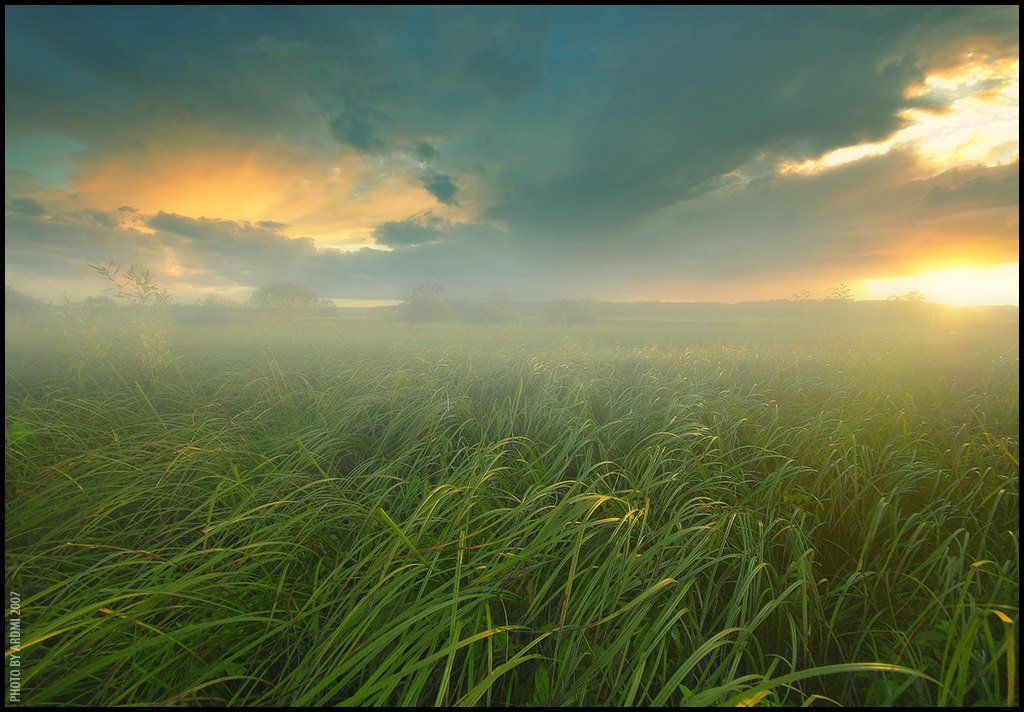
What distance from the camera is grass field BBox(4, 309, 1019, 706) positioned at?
4.67 ft

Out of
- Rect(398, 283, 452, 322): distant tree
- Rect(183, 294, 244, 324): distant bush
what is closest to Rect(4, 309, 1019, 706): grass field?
Rect(183, 294, 244, 324): distant bush

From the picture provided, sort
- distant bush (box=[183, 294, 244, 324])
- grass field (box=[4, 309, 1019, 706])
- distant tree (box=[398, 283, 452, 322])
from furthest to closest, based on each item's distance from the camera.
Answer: distant tree (box=[398, 283, 452, 322]) < distant bush (box=[183, 294, 244, 324]) < grass field (box=[4, 309, 1019, 706])

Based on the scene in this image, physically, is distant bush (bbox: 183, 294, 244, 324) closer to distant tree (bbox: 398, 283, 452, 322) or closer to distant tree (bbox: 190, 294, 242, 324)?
distant tree (bbox: 190, 294, 242, 324)

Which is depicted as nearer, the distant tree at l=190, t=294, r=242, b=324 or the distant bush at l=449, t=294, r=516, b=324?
the distant tree at l=190, t=294, r=242, b=324

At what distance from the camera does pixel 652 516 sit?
2.47 meters

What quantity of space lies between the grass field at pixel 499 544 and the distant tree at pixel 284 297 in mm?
25091

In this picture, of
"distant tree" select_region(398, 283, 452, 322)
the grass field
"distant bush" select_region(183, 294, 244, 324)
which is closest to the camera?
the grass field

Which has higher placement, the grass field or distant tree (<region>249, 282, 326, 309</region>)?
distant tree (<region>249, 282, 326, 309</region>)

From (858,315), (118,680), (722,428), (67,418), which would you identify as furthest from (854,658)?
(858,315)

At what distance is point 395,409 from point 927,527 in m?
4.63

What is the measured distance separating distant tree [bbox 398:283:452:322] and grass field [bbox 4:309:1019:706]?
95.6 ft

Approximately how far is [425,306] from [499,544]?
3376 cm

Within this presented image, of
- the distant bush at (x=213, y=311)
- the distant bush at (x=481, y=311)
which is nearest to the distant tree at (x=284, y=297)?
the distant bush at (x=213, y=311)

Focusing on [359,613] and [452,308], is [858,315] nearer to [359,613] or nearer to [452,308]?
[452,308]
